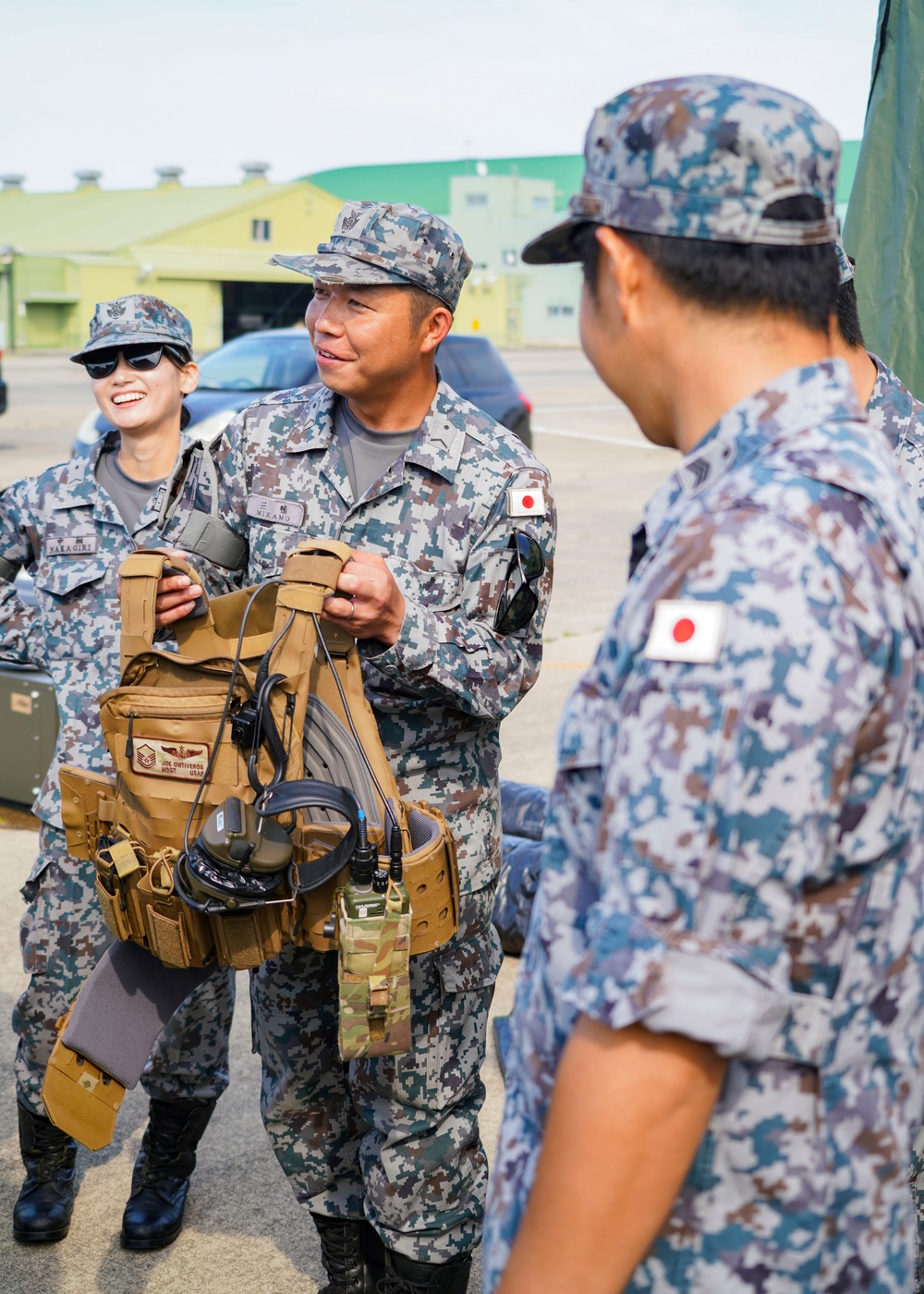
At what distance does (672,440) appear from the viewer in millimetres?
1290

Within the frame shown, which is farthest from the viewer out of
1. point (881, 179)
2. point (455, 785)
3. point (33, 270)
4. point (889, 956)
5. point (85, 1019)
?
point (33, 270)

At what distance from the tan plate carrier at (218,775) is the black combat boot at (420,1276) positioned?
75 centimetres

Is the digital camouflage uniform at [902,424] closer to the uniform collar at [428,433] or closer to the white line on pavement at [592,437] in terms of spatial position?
the uniform collar at [428,433]

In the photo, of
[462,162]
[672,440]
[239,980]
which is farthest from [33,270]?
[462,162]

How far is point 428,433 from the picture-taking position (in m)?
2.66

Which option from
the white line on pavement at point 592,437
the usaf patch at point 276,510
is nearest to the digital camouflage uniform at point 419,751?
the usaf patch at point 276,510

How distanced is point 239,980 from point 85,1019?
2.03 meters

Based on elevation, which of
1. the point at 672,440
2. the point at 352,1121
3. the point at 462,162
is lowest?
the point at 462,162

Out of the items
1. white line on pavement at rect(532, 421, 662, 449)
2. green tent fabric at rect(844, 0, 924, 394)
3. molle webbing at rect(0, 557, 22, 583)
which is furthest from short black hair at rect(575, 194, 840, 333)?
white line on pavement at rect(532, 421, 662, 449)

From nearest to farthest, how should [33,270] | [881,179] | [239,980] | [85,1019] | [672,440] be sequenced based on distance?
[672,440] < [85,1019] < [881,179] < [239,980] < [33,270]

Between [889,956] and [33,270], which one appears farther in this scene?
[33,270]

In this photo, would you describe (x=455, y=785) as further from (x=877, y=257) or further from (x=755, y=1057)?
(x=877, y=257)

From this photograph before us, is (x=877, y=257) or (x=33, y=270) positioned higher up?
(x=877, y=257)

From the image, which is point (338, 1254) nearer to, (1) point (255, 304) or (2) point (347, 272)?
(2) point (347, 272)
